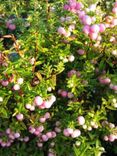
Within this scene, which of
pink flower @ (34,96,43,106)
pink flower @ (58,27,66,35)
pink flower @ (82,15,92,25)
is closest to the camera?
pink flower @ (34,96,43,106)

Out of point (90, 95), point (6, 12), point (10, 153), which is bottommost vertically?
point (10, 153)

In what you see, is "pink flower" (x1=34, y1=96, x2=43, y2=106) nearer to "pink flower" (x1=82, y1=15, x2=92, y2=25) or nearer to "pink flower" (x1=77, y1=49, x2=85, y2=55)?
"pink flower" (x1=77, y1=49, x2=85, y2=55)

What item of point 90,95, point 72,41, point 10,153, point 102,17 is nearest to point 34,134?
point 10,153

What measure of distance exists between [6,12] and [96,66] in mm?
1308

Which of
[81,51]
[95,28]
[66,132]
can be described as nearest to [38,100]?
[66,132]

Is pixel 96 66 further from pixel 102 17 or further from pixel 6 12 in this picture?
pixel 6 12

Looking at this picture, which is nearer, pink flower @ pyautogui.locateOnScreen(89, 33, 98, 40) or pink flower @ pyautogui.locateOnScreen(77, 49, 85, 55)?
pink flower @ pyautogui.locateOnScreen(89, 33, 98, 40)

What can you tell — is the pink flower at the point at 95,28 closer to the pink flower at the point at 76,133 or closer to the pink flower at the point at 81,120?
the pink flower at the point at 81,120

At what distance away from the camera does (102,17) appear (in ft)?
11.7

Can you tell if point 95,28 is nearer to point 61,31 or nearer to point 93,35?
point 93,35

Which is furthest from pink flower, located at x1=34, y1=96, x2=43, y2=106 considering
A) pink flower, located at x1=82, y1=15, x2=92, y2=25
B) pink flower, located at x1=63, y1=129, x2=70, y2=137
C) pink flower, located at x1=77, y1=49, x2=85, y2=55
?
pink flower, located at x1=82, y1=15, x2=92, y2=25

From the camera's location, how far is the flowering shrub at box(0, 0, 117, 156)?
3.17 m

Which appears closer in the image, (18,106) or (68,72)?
(18,106)

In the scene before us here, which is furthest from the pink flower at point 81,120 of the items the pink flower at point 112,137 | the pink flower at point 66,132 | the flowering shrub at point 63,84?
the pink flower at point 112,137
